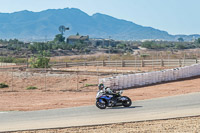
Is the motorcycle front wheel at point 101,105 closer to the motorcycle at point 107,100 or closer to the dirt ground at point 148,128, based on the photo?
the motorcycle at point 107,100

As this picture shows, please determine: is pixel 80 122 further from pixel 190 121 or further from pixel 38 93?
pixel 38 93

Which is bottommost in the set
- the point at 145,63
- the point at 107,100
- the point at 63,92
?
the point at 63,92

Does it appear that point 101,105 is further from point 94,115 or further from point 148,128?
point 148,128

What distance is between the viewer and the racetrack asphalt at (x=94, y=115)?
16.3 metres

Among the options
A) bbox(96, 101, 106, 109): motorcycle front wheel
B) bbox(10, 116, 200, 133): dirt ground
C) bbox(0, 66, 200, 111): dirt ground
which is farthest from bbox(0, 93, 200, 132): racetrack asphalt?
bbox(0, 66, 200, 111): dirt ground

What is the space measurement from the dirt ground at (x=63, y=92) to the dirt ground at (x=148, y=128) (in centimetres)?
705

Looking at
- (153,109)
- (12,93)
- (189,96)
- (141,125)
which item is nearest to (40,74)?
(12,93)

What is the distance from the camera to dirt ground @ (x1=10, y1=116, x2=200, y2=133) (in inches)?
565

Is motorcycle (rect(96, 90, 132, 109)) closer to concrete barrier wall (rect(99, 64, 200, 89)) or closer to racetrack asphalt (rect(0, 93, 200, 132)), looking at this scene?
racetrack asphalt (rect(0, 93, 200, 132))

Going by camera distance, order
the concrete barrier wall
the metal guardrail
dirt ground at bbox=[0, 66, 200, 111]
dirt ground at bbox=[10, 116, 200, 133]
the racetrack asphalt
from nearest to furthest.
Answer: dirt ground at bbox=[10, 116, 200, 133] → the racetrack asphalt → dirt ground at bbox=[0, 66, 200, 111] → the concrete barrier wall → the metal guardrail

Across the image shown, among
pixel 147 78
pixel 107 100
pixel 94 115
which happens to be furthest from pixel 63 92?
pixel 94 115

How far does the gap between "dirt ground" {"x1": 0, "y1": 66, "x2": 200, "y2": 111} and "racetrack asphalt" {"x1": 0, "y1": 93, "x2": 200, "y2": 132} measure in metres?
2.88

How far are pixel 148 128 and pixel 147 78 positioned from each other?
17.7 m

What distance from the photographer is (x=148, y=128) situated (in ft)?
48.5
